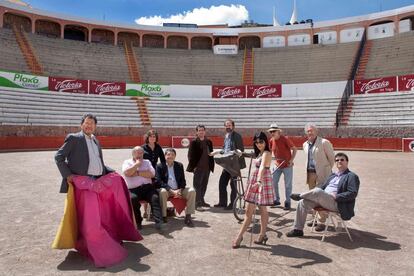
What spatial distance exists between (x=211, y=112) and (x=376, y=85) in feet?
43.4

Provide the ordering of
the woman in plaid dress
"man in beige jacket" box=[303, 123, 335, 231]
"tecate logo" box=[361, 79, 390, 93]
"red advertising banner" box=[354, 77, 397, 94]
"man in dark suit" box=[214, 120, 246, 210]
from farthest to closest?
"tecate logo" box=[361, 79, 390, 93]
"red advertising banner" box=[354, 77, 397, 94]
"man in dark suit" box=[214, 120, 246, 210]
"man in beige jacket" box=[303, 123, 335, 231]
the woman in plaid dress

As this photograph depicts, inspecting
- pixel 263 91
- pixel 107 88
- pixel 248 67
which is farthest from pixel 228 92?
pixel 107 88

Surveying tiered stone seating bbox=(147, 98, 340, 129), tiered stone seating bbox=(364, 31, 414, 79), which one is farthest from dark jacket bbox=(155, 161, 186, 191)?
tiered stone seating bbox=(364, 31, 414, 79)

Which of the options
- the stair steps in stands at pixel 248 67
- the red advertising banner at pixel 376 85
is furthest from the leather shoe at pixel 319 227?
the stair steps in stands at pixel 248 67

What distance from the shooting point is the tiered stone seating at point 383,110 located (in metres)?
23.5

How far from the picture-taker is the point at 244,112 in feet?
94.8

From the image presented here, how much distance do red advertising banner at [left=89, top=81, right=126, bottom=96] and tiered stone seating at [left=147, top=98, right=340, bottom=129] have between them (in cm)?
264

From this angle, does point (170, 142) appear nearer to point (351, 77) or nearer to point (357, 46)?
point (351, 77)

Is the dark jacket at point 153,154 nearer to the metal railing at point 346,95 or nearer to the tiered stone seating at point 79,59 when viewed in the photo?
the metal railing at point 346,95

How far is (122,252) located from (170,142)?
2209 cm

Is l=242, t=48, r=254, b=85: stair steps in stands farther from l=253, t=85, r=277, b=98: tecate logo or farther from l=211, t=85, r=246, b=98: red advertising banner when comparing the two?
l=253, t=85, r=277, b=98: tecate logo

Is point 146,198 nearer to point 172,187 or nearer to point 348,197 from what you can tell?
point 172,187

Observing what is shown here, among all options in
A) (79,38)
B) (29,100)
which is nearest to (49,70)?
(29,100)

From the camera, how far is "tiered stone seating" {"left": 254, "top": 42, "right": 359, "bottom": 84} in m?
31.4
